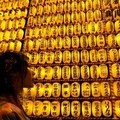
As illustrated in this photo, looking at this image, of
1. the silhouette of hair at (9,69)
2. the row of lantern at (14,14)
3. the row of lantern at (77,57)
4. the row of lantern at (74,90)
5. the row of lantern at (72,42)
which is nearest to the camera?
the silhouette of hair at (9,69)

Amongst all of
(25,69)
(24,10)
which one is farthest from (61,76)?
(25,69)

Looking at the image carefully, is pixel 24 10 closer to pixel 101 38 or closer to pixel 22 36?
pixel 22 36

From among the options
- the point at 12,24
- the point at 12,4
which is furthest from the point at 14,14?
the point at 12,4

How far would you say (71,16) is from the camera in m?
6.08

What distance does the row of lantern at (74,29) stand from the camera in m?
5.55

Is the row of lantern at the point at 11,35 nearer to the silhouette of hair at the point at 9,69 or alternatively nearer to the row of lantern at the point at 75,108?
the row of lantern at the point at 75,108

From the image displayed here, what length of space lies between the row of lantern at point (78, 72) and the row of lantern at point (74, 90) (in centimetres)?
13

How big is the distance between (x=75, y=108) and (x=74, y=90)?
14.0 inches

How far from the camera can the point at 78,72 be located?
5223 millimetres

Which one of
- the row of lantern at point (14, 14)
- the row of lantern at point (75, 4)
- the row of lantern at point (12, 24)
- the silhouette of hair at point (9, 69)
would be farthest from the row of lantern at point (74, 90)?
the silhouette of hair at point (9, 69)

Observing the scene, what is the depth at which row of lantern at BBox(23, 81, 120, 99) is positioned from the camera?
4.89m

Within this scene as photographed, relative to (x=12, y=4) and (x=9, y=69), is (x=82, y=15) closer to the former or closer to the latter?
(x=12, y=4)

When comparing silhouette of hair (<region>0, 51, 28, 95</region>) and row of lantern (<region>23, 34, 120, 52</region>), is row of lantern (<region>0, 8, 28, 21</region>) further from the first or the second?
silhouette of hair (<region>0, 51, 28, 95</region>)

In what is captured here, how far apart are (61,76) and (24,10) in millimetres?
2250
